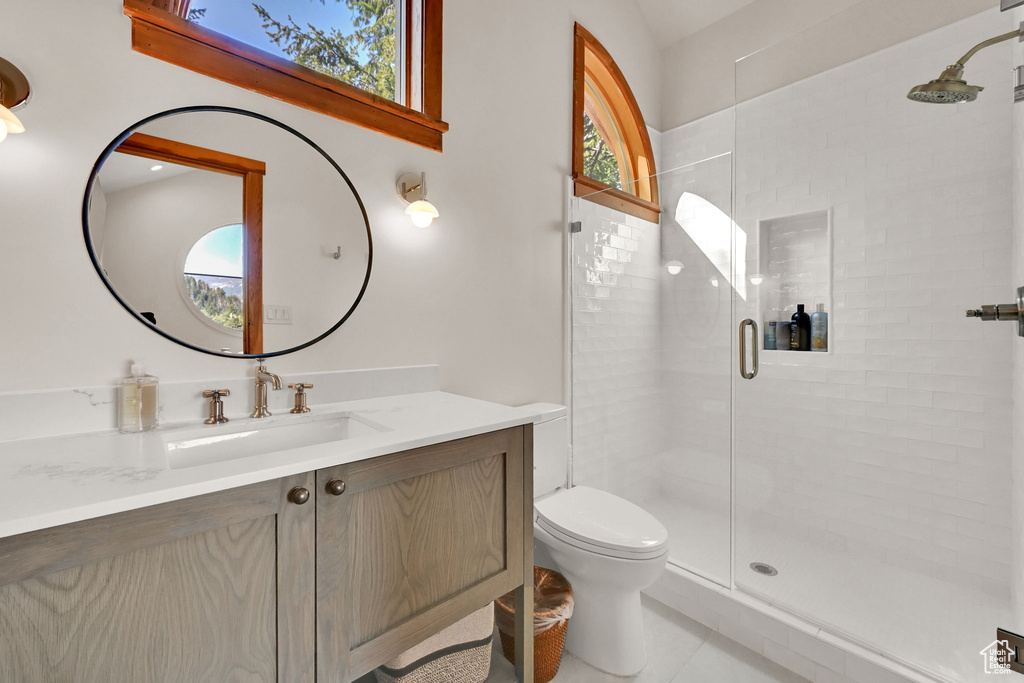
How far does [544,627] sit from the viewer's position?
4.90 feet

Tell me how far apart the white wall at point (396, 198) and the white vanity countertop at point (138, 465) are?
203 mm

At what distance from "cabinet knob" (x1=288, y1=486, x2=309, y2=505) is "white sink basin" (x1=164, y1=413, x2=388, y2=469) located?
0.30 metres

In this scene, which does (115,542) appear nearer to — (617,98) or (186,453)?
(186,453)

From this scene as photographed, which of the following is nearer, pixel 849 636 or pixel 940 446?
pixel 849 636

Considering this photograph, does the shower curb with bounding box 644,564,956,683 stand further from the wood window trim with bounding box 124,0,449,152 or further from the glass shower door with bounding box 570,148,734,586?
the wood window trim with bounding box 124,0,449,152

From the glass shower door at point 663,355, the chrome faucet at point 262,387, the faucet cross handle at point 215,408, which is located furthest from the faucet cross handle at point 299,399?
the glass shower door at point 663,355

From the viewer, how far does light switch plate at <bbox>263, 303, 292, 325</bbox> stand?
4.39 ft

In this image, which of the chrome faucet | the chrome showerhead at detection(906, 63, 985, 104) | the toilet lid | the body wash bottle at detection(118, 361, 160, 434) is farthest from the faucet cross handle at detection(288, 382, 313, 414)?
the chrome showerhead at detection(906, 63, 985, 104)

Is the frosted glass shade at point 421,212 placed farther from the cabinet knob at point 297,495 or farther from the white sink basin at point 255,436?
the cabinet knob at point 297,495

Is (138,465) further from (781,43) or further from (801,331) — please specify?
(781,43)

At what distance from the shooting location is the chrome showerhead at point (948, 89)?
59.5 inches

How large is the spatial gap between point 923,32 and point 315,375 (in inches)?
106

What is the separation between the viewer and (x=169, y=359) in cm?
119

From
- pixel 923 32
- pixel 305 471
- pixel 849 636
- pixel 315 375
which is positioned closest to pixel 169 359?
pixel 315 375
